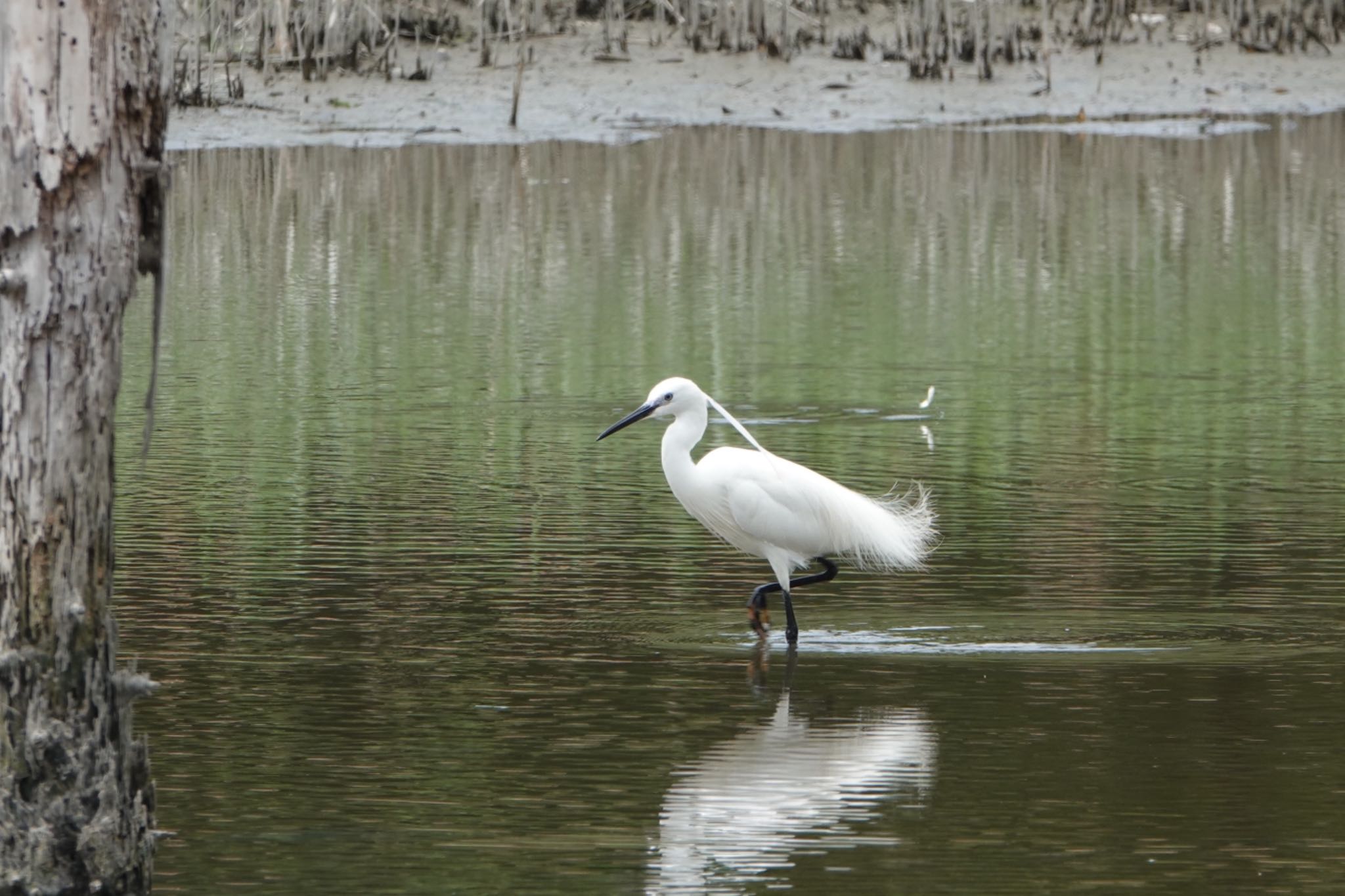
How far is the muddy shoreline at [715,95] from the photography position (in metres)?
28.3

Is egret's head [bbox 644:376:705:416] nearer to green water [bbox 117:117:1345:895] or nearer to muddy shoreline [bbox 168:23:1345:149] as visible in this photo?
green water [bbox 117:117:1345:895]

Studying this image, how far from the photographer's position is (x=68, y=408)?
4918 mm

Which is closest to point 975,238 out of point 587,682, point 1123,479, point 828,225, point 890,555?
point 828,225

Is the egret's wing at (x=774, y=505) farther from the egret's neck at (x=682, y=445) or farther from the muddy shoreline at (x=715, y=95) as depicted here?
the muddy shoreline at (x=715, y=95)

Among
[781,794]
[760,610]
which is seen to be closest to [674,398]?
[760,610]

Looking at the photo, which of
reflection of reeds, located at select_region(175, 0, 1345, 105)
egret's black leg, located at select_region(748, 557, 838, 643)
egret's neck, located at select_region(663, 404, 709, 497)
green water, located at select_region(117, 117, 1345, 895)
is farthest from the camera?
reflection of reeds, located at select_region(175, 0, 1345, 105)

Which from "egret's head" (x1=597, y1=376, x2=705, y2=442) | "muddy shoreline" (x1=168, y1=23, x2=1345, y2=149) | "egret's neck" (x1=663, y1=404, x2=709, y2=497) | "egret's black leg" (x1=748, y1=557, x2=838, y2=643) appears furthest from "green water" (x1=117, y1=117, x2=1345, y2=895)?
"muddy shoreline" (x1=168, y1=23, x2=1345, y2=149)

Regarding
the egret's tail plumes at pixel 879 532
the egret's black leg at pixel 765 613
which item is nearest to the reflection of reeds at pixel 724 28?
the egret's tail plumes at pixel 879 532

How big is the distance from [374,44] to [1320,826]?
27.3 m

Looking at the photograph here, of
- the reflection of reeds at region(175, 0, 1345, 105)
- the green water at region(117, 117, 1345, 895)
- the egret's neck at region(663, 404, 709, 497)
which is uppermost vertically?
the reflection of reeds at region(175, 0, 1345, 105)

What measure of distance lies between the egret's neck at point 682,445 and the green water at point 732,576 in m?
0.43

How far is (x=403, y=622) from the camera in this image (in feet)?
26.1

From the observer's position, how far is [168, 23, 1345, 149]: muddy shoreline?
28.3 m

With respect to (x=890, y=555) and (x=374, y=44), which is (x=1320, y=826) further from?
(x=374, y=44)
